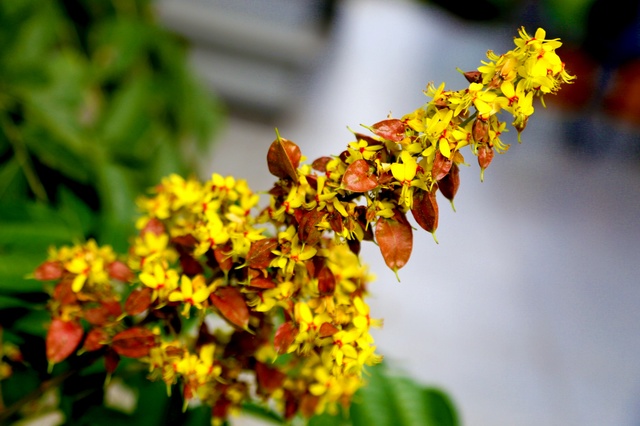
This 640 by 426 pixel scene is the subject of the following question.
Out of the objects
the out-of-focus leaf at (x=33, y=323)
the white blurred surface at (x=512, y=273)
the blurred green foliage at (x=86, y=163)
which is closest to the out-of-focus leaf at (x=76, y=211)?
the blurred green foliage at (x=86, y=163)

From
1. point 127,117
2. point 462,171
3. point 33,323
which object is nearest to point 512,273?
point 462,171

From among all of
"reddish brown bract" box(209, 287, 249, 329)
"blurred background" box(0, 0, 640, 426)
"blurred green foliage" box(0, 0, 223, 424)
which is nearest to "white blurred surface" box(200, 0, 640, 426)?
"blurred background" box(0, 0, 640, 426)

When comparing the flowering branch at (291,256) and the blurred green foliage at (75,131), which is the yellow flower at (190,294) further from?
the blurred green foliage at (75,131)

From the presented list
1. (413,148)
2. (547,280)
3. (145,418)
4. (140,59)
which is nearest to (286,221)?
(413,148)

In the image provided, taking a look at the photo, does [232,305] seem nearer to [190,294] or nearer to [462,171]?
[190,294]

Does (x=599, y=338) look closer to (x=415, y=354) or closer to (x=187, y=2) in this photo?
(x=415, y=354)

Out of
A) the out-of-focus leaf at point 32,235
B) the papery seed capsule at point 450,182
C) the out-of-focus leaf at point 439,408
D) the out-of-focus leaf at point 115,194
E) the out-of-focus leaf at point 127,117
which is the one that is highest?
the out-of-focus leaf at point 127,117
